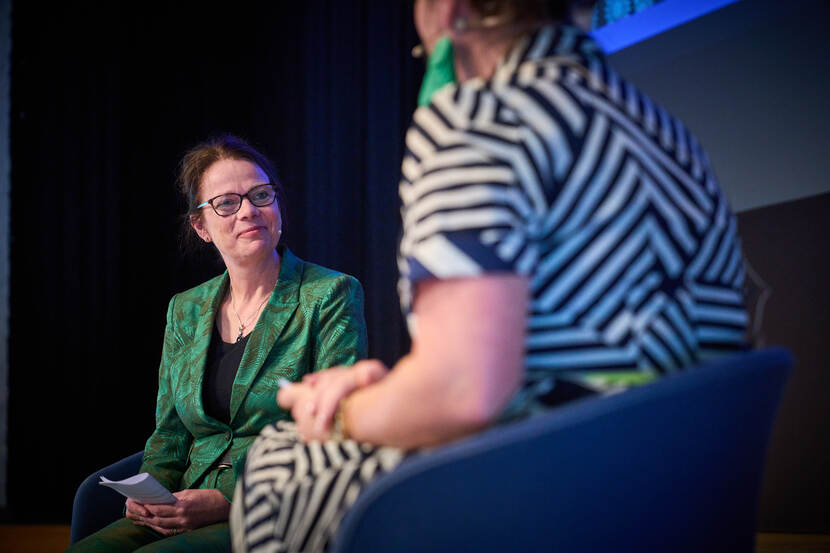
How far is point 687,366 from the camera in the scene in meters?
0.72

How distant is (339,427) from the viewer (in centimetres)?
80

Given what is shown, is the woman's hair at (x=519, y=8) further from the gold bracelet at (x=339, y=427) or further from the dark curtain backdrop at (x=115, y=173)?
the dark curtain backdrop at (x=115, y=173)

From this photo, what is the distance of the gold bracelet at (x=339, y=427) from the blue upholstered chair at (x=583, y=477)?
0.15m

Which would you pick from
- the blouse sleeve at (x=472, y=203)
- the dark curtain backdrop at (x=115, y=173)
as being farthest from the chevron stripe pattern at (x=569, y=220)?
the dark curtain backdrop at (x=115, y=173)

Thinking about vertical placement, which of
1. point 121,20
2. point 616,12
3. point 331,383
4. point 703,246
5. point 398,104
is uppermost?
point 121,20

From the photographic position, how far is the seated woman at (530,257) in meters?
0.63

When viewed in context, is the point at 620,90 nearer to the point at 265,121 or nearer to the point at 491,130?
the point at 491,130

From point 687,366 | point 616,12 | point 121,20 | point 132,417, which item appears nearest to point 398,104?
point 616,12

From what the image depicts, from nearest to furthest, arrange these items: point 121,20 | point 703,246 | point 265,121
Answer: point 703,246
point 265,121
point 121,20

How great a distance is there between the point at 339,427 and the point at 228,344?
4.03ft

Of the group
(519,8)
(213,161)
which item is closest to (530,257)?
(519,8)

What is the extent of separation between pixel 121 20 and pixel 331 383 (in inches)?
153

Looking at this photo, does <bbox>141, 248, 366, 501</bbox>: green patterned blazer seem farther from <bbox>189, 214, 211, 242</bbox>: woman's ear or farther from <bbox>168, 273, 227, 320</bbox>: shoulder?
<bbox>189, 214, 211, 242</bbox>: woman's ear

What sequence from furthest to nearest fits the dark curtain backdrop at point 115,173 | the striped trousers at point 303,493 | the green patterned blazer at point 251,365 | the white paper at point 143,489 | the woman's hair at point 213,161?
the dark curtain backdrop at point 115,173 → the woman's hair at point 213,161 → the green patterned blazer at point 251,365 → the white paper at point 143,489 → the striped trousers at point 303,493
